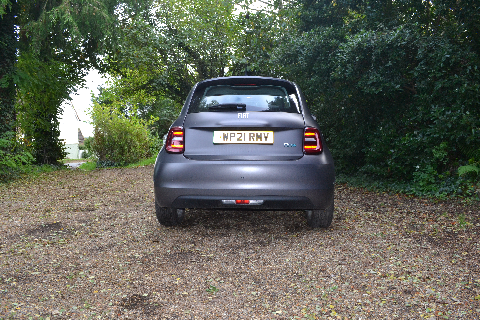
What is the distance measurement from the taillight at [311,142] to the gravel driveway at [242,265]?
1015 mm

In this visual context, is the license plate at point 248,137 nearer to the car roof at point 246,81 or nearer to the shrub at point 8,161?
the car roof at point 246,81

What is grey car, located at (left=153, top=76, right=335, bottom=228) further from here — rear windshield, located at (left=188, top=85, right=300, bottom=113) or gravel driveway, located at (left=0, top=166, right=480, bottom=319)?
gravel driveway, located at (left=0, top=166, right=480, bottom=319)

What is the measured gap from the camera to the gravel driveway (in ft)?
10.2

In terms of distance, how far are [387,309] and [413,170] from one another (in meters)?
5.79

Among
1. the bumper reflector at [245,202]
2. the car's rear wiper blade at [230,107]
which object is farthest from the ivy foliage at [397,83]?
the bumper reflector at [245,202]

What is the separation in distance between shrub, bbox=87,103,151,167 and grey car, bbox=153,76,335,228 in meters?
12.5

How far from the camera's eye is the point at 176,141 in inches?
179

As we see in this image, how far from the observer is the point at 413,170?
830cm

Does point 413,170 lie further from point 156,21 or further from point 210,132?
point 156,21

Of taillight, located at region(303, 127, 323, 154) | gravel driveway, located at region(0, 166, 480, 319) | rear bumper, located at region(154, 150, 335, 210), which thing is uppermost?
taillight, located at region(303, 127, 323, 154)

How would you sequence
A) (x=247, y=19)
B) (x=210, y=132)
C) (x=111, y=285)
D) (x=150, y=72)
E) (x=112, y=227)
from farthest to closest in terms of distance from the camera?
(x=150, y=72)
(x=247, y=19)
(x=112, y=227)
(x=210, y=132)
(x=111, y=285)

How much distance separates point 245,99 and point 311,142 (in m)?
0.89

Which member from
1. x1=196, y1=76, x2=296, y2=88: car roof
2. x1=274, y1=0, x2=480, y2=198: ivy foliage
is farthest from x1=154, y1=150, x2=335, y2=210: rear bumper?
x1=274, y1=0, x2=480, y2=198: ivy foliage

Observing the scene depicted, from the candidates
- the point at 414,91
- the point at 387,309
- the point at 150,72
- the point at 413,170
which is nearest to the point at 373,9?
the point at 414,91
